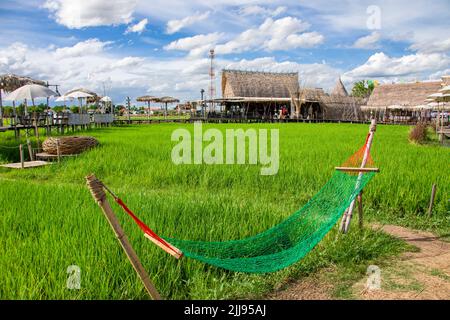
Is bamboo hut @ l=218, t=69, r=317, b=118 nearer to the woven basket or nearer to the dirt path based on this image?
the woven basket

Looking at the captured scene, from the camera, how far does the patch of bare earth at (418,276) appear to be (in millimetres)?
2773

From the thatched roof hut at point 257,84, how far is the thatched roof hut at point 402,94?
6.63 meters

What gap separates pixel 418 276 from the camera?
10.1 feet

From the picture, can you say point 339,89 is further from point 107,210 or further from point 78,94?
point 107,210

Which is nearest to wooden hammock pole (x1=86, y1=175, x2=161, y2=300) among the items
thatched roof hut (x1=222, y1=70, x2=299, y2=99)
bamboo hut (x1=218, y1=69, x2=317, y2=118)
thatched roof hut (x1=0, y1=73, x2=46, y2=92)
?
thatched roof hut (x1=0, y1=73, x2=46, y2=92)

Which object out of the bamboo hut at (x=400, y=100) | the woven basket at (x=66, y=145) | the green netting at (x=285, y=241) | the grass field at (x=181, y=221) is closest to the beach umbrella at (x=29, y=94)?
the woven basket at (x=66, y=145)

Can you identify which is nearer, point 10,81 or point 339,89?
point 10,81

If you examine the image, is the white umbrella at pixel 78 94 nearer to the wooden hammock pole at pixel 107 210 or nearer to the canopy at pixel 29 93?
the canopy at pixel 29 93

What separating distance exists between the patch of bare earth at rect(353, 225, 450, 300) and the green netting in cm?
53

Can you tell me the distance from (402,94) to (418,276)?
32101 mm

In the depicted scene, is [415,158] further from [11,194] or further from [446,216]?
[11,194]

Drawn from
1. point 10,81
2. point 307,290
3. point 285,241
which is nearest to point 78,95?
point 10,81

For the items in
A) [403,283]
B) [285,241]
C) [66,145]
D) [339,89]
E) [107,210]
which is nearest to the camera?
[107,210]

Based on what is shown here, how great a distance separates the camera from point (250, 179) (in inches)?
243
